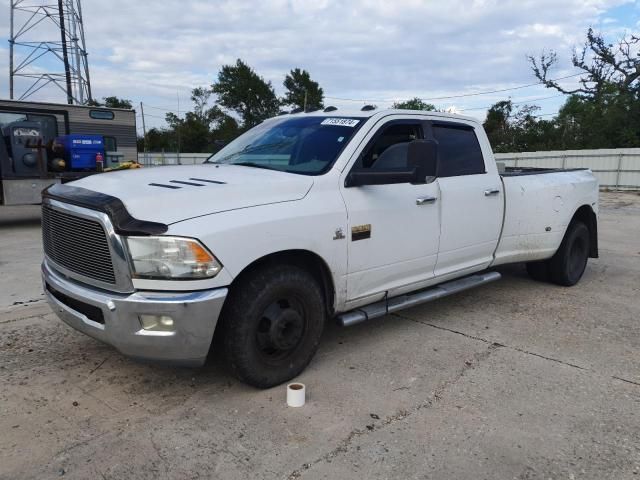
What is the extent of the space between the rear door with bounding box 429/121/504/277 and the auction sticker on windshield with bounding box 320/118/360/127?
868 mm

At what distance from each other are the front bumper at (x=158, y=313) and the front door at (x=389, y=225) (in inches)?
46.5

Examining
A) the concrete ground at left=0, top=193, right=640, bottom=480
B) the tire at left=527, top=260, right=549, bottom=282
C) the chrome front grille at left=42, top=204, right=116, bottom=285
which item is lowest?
the concrete ground at left=0, top=193, right=640, bottom=480

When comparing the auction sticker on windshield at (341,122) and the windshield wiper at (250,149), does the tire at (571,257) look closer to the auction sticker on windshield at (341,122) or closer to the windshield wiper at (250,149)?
the auction sticker on windshield at (341,122)

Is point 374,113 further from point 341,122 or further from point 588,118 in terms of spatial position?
point 588,118

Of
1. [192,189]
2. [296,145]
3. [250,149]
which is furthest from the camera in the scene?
[250,149]

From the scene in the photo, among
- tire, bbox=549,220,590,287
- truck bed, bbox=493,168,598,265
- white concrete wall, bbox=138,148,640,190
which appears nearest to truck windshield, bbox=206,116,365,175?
truck bed, bbox=493,168,598,265

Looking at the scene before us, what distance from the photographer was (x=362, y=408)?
3.25 meters

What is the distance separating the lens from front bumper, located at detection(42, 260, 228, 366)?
289 centimetres

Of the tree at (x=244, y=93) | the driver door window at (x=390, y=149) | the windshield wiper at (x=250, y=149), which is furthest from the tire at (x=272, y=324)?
the tree at (x=244, y=93)

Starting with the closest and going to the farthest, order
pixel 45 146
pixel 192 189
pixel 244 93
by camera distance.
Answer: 1. pixel 192 189
2. pixel 45 146
3. pixel 244 93

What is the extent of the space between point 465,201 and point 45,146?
33.8 feet

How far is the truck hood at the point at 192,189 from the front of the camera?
2.97 metres

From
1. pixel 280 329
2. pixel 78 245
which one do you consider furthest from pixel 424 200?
pixel 78 245

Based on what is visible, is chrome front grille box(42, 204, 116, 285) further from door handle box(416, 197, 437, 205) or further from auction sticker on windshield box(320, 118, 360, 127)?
door handle box(416, 197, 437, 205)
